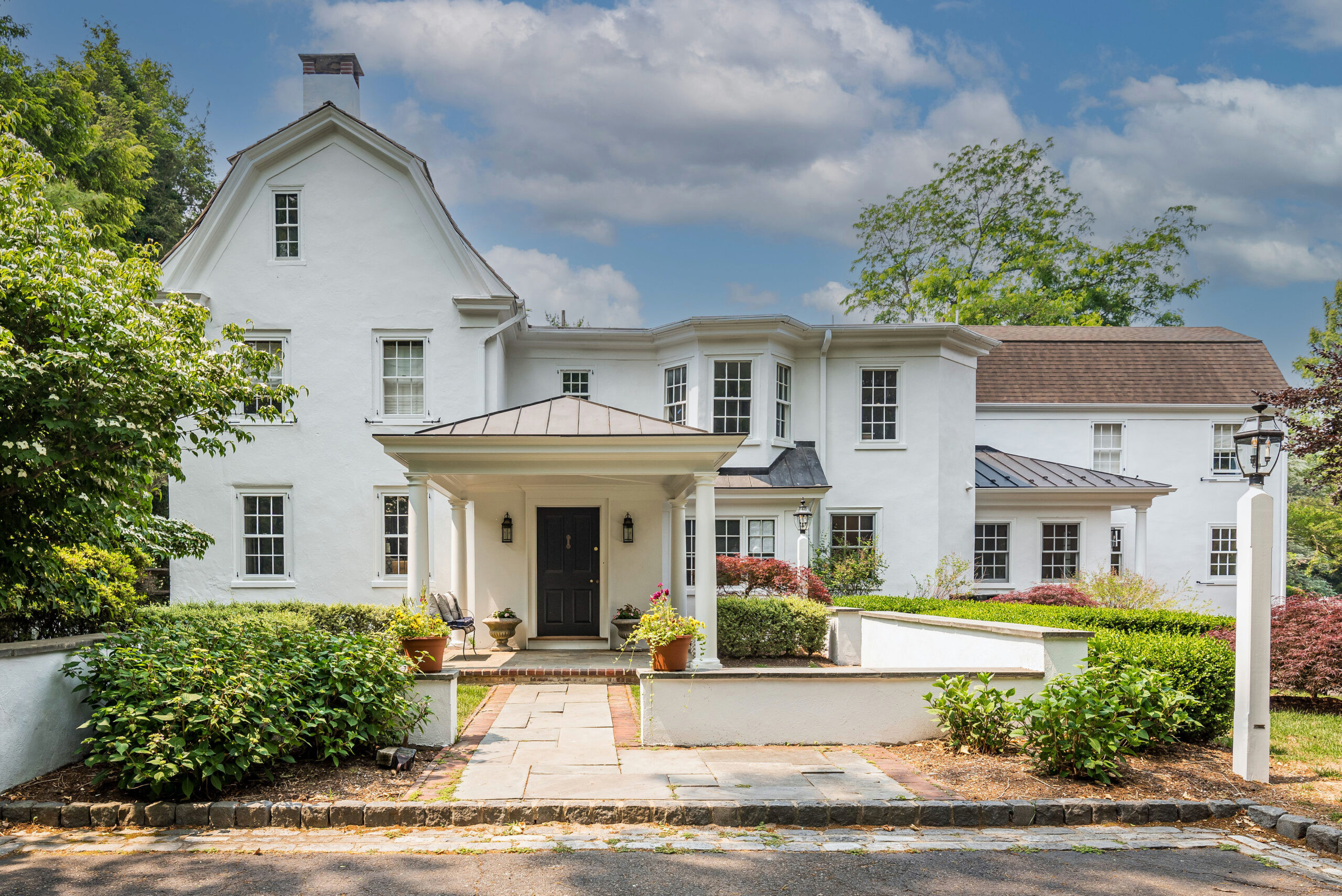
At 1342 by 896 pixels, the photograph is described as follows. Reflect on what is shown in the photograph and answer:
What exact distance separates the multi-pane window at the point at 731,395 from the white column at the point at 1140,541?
352 inches

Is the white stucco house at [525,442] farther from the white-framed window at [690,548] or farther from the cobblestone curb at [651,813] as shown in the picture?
the cobblestone curb at [651,813]

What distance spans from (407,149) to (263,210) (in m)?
2.89

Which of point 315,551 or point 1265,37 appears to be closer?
point 315,551

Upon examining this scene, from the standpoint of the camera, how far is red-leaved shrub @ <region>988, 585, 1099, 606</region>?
14.3m

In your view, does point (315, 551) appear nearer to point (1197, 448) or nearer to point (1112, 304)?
point (1197, 448)

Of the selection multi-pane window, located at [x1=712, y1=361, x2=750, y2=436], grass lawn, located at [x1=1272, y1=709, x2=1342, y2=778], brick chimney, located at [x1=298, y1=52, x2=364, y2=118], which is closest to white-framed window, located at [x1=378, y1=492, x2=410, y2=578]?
multi-pane window, located at [x1=712, y1=361, x2=750, y2=436]

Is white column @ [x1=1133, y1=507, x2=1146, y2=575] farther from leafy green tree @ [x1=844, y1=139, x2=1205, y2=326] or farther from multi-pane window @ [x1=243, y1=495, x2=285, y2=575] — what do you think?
multi-pane window @ [x1=243, y1=495, x2=285, y2=575]

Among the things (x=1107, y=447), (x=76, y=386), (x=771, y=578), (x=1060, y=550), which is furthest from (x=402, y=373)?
(x=1107, y=447)

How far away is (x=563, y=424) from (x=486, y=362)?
538cm

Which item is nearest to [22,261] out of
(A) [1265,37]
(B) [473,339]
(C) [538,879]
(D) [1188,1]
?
(C) [538,879]

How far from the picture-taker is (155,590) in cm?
1466

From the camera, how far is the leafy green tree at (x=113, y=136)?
1580 cm

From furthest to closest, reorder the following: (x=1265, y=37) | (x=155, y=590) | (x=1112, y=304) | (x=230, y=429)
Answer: (x=1112, y=304) < (x=1265, y=37) < (x=155, y=590) < (x=230, y=429)

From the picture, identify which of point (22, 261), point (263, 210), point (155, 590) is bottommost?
point (155, 590)
